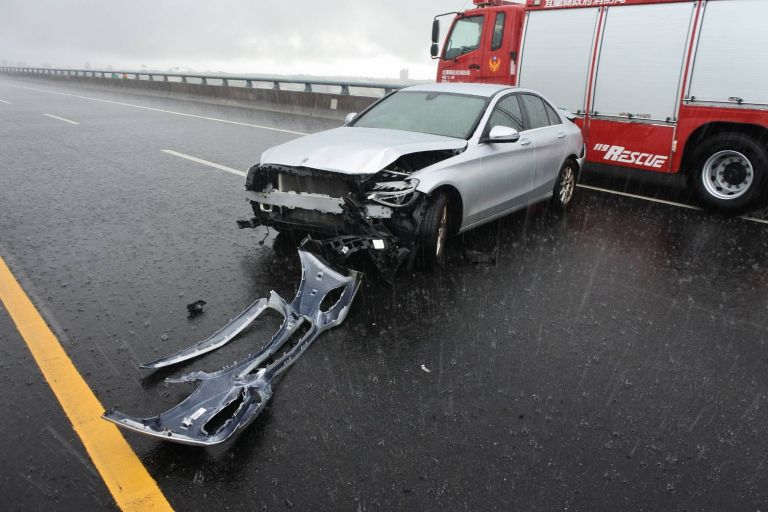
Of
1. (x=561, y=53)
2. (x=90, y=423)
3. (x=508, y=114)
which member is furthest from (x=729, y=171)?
(x=90, y=423)

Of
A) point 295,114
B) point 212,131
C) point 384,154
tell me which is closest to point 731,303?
point 384,154

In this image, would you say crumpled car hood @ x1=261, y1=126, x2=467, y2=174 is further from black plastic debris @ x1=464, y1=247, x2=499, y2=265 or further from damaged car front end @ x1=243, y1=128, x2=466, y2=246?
black plastic debris @ x1=464, y1=247, x2=499, y2=265

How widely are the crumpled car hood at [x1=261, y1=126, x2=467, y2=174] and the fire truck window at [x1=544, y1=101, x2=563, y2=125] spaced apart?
2177mm

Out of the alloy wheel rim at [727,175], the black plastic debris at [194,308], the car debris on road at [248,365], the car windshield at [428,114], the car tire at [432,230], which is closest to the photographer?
the car debris on road at [248,365]

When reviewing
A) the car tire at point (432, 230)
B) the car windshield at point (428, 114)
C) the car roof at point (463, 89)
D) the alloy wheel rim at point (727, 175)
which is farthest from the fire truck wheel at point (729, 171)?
the car tire at point (432, 230)

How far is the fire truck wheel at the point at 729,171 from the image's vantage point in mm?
7395

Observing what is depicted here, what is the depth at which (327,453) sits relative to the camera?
2811 mm

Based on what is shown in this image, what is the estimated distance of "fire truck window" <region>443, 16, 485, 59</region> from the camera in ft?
36.8

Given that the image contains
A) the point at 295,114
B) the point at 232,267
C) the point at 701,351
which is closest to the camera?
the point at 701,351

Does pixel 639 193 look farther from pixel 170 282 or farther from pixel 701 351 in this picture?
pixel 170 282

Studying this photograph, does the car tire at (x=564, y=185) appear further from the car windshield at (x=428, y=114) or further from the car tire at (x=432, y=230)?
the car tire at (x=432, y=230)

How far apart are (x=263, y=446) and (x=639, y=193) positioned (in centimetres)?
771

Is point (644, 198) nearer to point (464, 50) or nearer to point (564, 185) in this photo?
point (564, 185)

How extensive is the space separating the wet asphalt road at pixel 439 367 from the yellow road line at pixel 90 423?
0.05m
